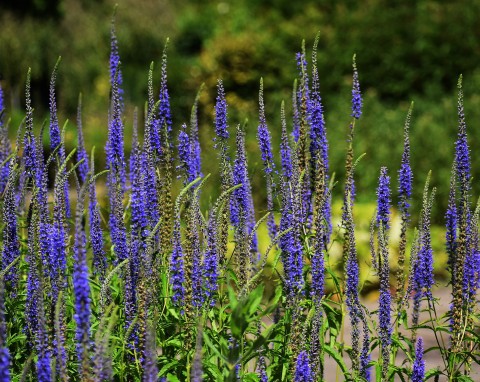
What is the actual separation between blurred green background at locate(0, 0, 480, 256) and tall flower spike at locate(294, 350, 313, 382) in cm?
1031

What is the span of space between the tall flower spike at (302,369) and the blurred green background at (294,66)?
406 inches

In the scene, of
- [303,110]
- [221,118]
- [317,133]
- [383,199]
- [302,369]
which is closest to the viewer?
[302,369]

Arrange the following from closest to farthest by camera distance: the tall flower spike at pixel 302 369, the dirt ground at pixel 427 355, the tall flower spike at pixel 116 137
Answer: the tall flower spike at pixel 302 369 → the tall flower spike at pixel 116 137 → the dirt ground at pixel 427 355

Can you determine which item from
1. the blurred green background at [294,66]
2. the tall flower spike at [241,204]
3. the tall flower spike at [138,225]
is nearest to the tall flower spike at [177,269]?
the tall flower spike at [138,225]

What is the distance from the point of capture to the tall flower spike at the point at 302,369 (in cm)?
345

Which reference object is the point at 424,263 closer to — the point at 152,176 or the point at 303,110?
the point at 303,110

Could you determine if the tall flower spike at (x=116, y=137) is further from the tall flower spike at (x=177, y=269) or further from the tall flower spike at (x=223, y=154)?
the tall flower spike at (x=177, y=269)

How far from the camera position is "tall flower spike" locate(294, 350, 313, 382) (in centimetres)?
345

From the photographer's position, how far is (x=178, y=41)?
22922 mm

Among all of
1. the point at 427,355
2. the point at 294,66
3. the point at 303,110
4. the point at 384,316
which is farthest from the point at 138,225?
the point at 294,66

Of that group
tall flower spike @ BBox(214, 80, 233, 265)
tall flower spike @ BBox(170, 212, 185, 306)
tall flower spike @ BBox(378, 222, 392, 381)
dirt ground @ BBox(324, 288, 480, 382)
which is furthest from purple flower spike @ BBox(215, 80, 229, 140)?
dirt ground @ BBox(324, 288, 480, 382)

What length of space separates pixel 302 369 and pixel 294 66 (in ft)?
53.4

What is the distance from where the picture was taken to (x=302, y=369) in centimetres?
346

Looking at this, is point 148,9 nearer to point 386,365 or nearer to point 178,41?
point 178,41
